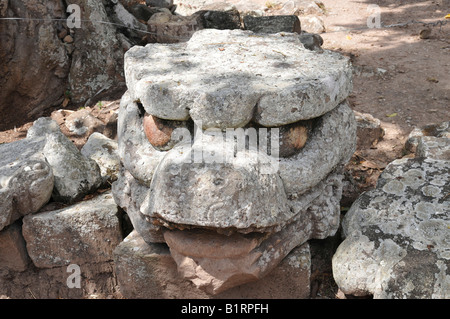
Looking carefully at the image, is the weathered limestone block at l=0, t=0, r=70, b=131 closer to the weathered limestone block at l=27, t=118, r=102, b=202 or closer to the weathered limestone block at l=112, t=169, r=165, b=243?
the weathered limestone block at l=27, t=118, r=102, b=202

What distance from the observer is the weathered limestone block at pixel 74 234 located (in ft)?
9.71

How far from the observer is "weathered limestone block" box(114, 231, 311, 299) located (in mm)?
2619

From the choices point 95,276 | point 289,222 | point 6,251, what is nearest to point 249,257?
point 289,222

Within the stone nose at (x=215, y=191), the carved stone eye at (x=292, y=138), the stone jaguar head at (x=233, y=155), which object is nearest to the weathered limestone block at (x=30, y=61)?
the stone jaguar head at (x=233, y=155)

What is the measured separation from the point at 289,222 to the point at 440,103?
3.02 meters

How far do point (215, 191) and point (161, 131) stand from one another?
541 mm

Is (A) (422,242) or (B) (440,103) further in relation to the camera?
(B) (440,103)

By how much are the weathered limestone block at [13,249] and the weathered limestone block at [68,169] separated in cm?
31

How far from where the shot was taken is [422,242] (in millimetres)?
2500

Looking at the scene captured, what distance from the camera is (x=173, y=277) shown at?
105 inches

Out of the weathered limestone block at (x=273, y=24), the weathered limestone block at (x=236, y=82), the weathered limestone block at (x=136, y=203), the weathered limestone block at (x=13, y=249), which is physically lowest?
the weathered limestone block at (x=13, y=249)

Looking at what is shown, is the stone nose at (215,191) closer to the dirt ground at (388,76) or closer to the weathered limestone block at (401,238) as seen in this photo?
the weathered limestone block at (401,238)

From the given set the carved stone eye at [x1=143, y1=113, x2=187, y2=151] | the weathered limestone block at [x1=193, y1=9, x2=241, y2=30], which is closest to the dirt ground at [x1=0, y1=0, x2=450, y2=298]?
the carved stone eye at [x1=143, y1=113, x2=187, y2=151]

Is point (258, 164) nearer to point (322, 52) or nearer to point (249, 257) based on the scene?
point (249, 257)
